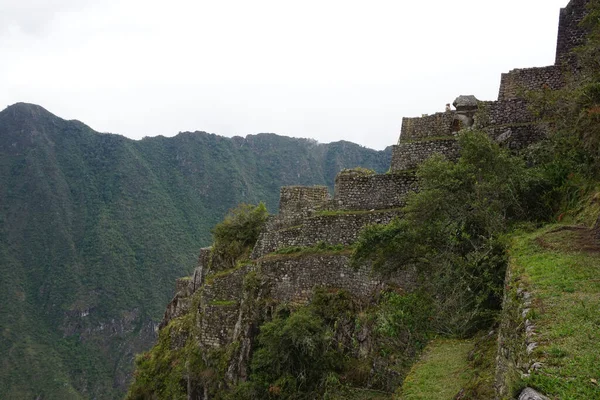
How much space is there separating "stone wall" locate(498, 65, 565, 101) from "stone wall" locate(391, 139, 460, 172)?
1.85m

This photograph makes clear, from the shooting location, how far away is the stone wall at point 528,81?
41.4ft

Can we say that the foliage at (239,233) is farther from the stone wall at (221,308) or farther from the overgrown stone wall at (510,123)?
the overgrown stone wall at (510,123)

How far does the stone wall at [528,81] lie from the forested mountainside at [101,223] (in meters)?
63.0

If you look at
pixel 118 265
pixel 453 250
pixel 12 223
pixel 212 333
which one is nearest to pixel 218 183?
pixel 118 265

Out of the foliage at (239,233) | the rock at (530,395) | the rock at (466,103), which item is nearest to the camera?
the rock at (530,395)

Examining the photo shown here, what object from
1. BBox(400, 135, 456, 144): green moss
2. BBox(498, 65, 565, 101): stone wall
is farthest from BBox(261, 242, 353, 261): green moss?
BBox(498, 65, 565, 101): stone wall

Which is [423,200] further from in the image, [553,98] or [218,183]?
[218,183]

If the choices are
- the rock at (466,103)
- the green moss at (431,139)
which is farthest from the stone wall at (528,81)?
the green moss at (431,139)

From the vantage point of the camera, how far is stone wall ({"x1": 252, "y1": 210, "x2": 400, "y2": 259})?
1328 centimetres

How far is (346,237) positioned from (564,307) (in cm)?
871

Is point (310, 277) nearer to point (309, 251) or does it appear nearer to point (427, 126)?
point (309, 251)

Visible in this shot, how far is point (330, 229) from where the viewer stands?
1398cm

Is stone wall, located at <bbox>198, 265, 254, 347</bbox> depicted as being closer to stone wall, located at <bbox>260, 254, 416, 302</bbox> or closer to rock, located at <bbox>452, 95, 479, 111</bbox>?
stone wall, located at <bbox>260, 254, 416, 302</bbox>

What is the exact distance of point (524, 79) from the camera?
42.8ft
